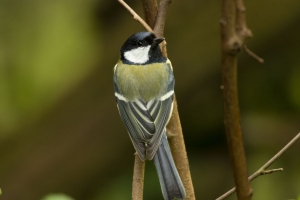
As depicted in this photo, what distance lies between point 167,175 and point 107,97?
1.41 m

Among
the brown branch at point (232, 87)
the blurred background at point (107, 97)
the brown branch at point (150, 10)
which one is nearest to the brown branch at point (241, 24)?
the brown branch at point (232, 87)

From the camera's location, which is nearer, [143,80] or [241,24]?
[241,24]

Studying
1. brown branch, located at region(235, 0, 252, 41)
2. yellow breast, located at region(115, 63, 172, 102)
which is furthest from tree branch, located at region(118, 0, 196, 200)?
brown branch, located at region(235, 0, 252, 41)

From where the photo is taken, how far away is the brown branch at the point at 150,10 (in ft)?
5.25

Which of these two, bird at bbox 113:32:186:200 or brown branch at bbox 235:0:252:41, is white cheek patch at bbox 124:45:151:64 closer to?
bird at bbox 113:32:186:200

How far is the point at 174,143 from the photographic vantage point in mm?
1507

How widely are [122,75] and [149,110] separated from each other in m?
0.21

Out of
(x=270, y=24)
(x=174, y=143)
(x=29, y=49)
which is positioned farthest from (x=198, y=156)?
(x=174, y=143)

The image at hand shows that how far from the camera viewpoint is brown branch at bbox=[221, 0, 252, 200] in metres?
0.78

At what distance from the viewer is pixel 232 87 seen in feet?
2.60

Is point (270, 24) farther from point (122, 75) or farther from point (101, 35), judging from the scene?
point (122, 75)

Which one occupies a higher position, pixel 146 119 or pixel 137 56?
pixel 137 56

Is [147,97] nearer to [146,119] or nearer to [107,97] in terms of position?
[146,119]

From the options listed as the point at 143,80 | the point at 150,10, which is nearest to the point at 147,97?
the point at 143,80
